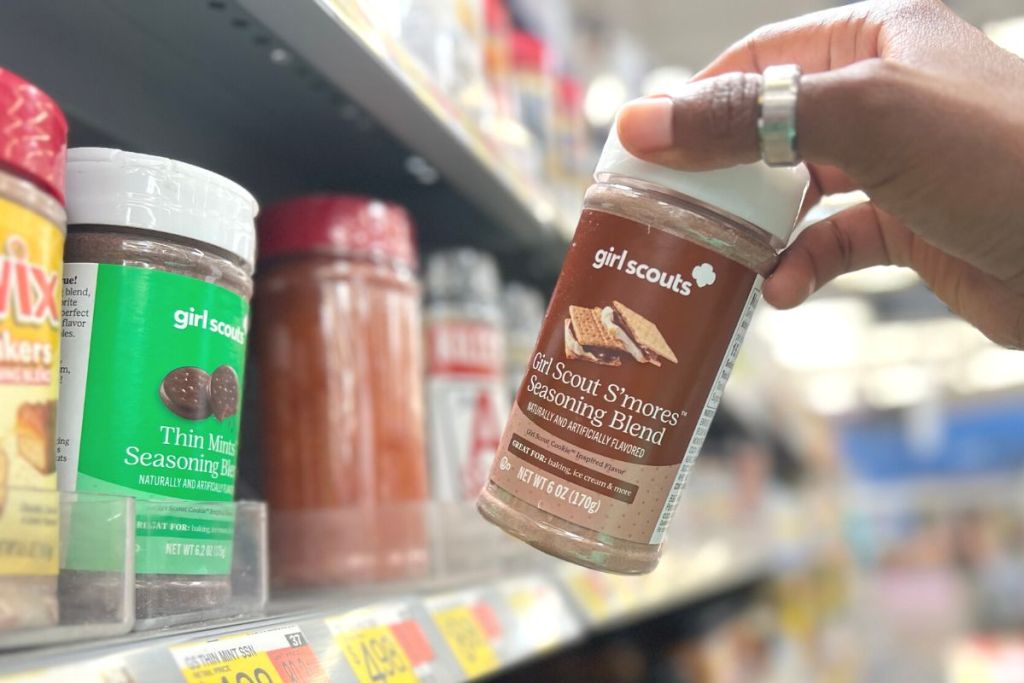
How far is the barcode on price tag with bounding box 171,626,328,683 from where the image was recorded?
1.91ft

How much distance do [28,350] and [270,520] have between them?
0.41 meters

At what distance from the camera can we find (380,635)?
80 cm

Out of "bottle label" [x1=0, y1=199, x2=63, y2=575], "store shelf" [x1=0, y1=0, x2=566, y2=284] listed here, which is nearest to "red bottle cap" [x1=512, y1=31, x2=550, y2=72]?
"store shelf" [x1=0, y1=0, x2=566, y2=284]

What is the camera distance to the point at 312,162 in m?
1.20

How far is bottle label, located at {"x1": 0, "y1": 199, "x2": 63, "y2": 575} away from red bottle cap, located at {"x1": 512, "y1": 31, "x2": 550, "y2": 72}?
46.2 inches

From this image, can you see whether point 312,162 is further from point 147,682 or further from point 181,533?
point 147,682

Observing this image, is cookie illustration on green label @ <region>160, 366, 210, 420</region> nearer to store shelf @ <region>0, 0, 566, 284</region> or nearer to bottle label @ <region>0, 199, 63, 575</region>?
bottle label @ <region>0, 199, 63, 575</region>

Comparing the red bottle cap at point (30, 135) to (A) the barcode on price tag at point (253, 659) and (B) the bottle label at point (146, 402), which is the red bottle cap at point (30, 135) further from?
(A) the barcode on price tag at point (253, 659)

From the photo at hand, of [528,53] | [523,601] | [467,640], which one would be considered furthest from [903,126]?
[528,53]

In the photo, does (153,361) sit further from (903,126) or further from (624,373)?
(903,126)

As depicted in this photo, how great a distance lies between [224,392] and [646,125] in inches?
13.2

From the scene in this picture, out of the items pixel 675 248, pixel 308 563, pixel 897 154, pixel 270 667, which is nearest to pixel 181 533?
pixel 270 667

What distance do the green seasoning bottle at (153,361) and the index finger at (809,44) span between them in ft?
1.32

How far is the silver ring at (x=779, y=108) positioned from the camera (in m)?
0.58
